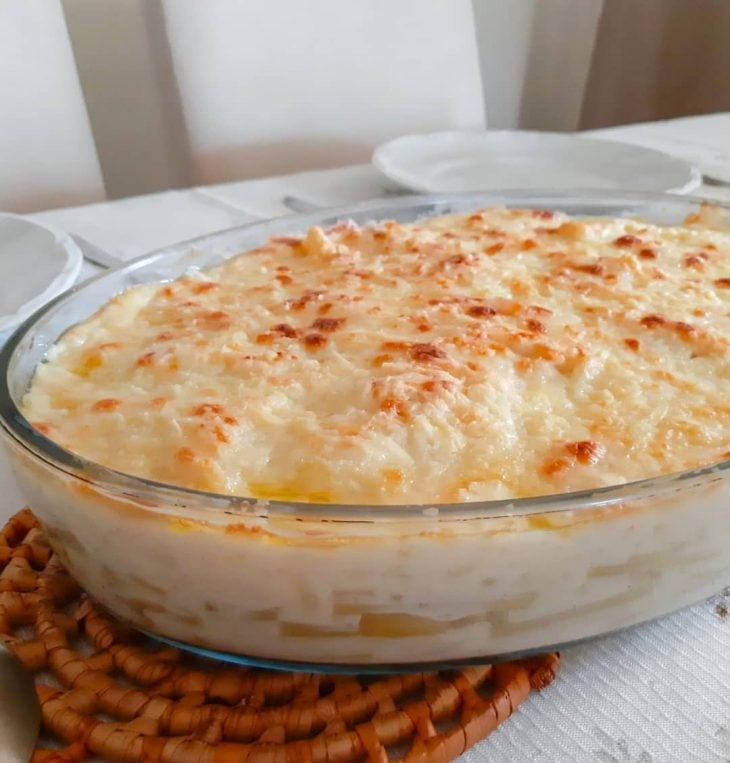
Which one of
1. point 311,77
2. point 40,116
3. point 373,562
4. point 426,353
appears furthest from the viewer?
point 311,77

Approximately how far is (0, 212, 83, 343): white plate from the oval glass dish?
49cm

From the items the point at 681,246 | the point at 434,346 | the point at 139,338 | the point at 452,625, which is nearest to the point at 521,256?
the point at 681,246

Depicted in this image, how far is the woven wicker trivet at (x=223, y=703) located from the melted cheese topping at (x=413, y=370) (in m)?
0.12

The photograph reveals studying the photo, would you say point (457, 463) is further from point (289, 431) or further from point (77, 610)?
point (77, 610)

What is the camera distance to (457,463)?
621 millimetres

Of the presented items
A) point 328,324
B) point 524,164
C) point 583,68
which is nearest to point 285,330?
point 328,324

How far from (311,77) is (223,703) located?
179cm

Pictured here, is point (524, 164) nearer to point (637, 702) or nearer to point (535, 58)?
point (637, 702)

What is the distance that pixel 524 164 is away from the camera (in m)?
1.73

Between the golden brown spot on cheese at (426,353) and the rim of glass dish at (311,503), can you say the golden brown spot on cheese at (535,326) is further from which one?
the rim of glass dish at (311,503)

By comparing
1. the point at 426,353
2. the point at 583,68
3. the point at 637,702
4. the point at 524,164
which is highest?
the point at 426,353

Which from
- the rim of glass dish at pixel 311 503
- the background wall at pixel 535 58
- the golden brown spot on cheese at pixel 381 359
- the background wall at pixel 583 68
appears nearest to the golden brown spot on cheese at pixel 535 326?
the golden brown spot on cheese at pixel 381 359

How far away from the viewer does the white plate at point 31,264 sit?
1084 millimetres

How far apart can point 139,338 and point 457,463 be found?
1.28 feet
